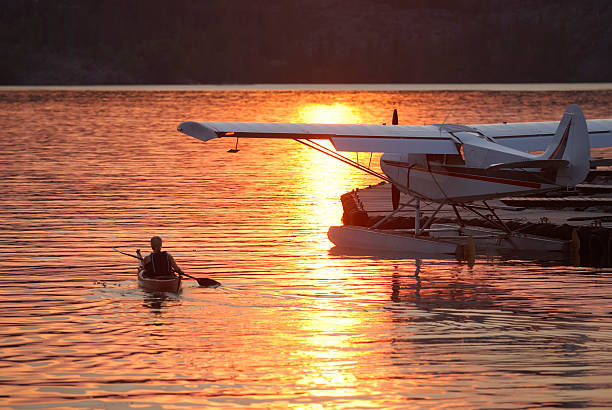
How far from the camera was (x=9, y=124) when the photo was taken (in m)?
92.8

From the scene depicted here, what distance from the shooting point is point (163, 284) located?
17438mm

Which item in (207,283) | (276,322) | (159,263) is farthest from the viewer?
(207,283)

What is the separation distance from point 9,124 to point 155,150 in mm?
36259

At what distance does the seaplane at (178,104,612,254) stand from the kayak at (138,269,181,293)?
3971 millimetres

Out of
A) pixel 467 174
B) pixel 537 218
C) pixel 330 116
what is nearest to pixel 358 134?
pixel 467 174

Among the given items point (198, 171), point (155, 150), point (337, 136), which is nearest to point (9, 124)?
point (155, 150)

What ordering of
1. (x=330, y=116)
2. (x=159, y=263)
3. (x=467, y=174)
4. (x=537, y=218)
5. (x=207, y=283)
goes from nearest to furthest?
(x=159, y=263) < (x=207, y=283) < (x=467, y=174) < (x=537, y=218) < (x=330, y=116)

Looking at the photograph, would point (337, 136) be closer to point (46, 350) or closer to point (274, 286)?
point (274, 286)

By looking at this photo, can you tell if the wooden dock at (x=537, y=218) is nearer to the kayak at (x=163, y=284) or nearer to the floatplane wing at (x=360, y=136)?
the floatplane wing at (x=360, y=136)

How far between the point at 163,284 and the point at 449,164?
730cm

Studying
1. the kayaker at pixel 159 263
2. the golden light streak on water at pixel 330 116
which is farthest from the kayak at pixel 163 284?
the golden light streak on water at pixel 330 116

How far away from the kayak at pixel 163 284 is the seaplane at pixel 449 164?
156 inches

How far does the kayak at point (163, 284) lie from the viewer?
1741cm

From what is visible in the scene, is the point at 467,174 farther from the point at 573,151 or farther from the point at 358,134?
the point at 358,134
